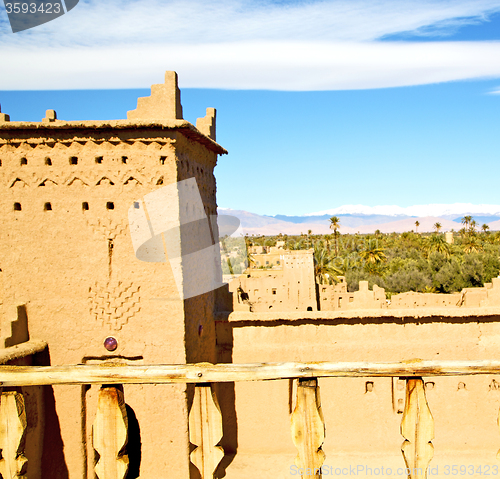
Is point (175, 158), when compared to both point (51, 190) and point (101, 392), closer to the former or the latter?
point (51, 190)

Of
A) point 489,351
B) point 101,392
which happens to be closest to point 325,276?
point 489,351

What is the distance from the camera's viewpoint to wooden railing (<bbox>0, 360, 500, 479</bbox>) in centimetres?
195

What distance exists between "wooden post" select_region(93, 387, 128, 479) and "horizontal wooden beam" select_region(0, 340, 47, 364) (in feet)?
13.7

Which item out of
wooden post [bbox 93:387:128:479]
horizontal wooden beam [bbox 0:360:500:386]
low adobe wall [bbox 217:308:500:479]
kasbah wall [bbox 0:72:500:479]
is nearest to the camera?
horizontal wooden beam [bbox 0:360:500:386]

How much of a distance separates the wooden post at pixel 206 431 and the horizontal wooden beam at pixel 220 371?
11cm

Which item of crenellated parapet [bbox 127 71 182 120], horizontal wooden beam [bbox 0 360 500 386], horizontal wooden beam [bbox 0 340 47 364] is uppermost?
crenellated parapet [bbox 127 71 182 120]

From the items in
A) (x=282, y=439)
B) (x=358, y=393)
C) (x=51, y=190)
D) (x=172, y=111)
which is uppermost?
(x=172, y=111)

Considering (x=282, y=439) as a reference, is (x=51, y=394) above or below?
above

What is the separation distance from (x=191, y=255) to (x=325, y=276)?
22.8 meters

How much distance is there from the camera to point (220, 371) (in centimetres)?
196

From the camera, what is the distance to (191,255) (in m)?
7.34

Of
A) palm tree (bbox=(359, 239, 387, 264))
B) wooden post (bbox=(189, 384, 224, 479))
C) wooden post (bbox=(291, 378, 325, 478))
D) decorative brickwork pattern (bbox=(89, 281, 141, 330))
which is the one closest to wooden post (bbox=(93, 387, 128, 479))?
wooden post (bbox=(189, 384, 224, 479))

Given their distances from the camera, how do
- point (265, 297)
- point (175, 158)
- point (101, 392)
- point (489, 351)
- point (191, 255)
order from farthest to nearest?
point (265, 297) → point (489, 351) → point (191, 255) → point (175, 158) → point (101, 392)

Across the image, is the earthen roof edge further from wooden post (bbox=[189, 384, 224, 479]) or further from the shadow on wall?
wooden post (bbox=[189, 384, 224, 479])
